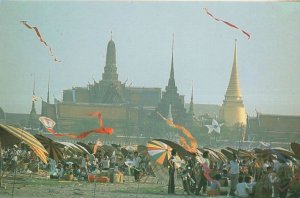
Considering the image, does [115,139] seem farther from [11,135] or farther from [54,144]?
[11,135]

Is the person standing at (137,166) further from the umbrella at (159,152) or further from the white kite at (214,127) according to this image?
the white kite at (214,127)

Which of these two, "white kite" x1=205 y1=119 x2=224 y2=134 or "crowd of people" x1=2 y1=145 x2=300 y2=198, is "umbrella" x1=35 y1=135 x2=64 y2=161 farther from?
"white kite" x1=205 y1=119 x2=224 y2=134

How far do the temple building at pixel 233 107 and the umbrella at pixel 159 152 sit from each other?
3187 centimetres

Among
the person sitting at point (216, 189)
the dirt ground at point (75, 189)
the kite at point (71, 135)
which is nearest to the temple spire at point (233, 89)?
the kite at point (71, 135)

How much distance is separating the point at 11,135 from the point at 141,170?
5.04 metres

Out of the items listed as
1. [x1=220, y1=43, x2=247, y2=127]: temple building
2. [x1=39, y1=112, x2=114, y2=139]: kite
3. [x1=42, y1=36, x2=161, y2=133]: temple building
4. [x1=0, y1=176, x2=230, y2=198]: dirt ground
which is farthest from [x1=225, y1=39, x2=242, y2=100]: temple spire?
[x1=0, y1=176, x2=230, y2=198]: dirt ground

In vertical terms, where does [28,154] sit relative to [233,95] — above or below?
below

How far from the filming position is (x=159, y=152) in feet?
27.1

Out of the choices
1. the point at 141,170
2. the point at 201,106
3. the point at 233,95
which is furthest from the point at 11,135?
the point at 201,106

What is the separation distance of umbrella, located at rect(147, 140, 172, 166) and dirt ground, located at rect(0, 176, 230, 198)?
0.41m

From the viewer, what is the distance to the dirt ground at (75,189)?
25.6 feet

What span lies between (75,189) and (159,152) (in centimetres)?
127

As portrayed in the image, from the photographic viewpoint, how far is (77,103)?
3981 centimetres

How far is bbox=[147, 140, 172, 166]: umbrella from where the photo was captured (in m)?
8.23
